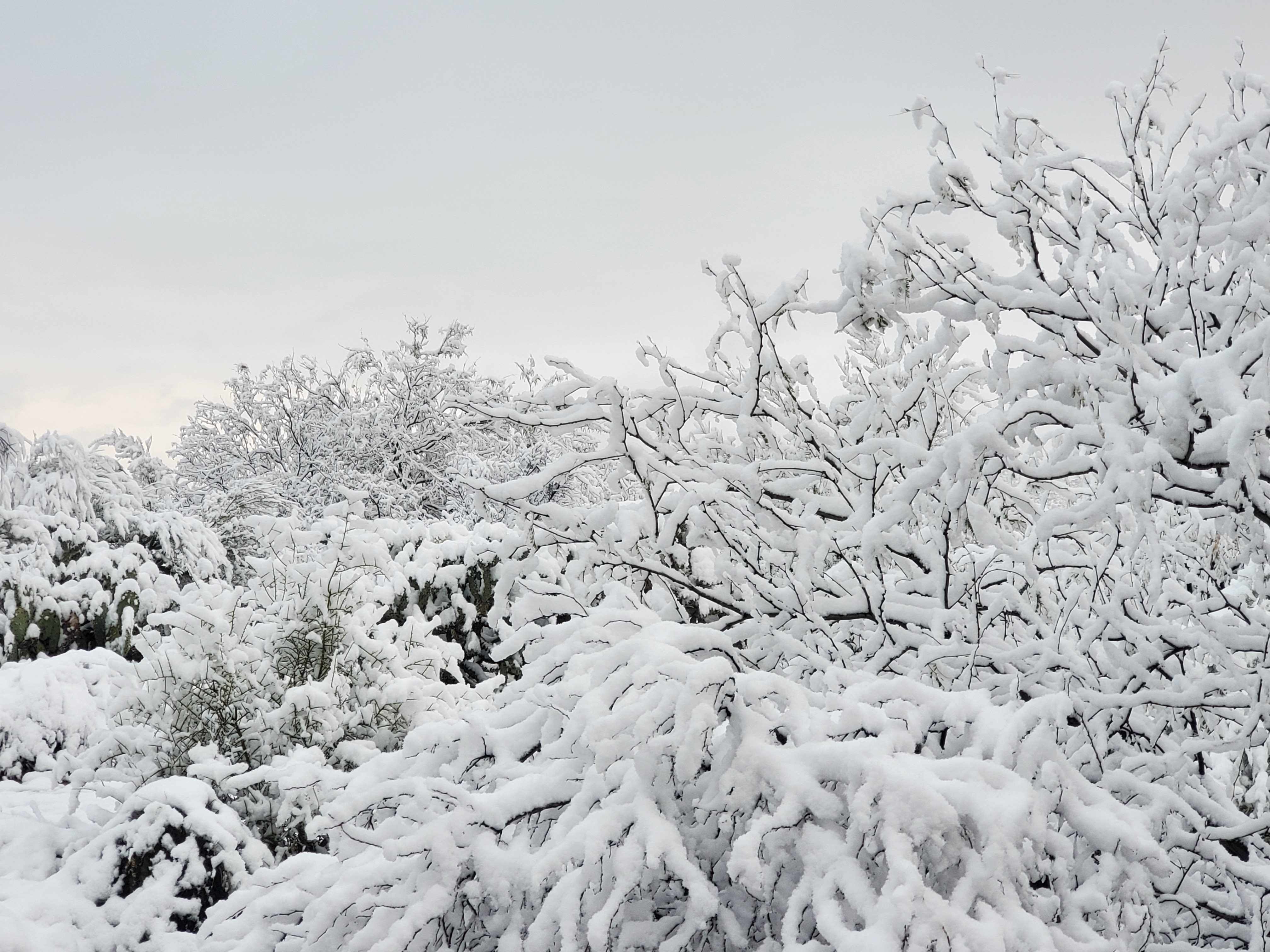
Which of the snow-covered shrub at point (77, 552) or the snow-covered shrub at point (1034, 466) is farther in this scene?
the snow-covered shrub at point (77, 552)

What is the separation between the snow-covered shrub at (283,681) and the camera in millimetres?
3314

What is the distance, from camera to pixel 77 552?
281 inches

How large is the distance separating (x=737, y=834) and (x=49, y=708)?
431 centimetres

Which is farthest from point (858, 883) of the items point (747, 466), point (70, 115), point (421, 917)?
point (70, 115)

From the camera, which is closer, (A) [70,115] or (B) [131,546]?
(B) [131,546]

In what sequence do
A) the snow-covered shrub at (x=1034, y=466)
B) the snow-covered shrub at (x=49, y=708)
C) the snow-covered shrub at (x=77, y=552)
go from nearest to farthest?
the snow-covered shrub at (x=1034, y=466) → the snow-covered shrub at (x=49, y=708) → the snow-covered shrub at (x=77, y=552)

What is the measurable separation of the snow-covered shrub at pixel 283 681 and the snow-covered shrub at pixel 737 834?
140cm

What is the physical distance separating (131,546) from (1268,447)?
24.8ft

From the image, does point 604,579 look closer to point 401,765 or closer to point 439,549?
point 401,765

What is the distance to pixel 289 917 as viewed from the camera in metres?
1.79

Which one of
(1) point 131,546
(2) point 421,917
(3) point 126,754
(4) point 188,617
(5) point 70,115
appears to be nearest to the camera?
(2) point 421,917

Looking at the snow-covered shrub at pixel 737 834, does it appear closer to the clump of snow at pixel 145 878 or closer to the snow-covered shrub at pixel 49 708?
the clump of snow at pixel 145 878

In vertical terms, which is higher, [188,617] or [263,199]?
[263,199]

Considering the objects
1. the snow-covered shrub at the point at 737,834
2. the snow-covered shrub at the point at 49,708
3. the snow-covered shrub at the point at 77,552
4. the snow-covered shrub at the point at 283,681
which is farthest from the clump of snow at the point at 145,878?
the snow-covered shrub at the point at 77,552
